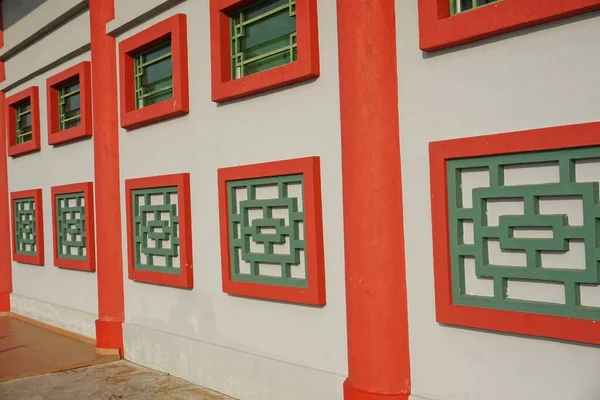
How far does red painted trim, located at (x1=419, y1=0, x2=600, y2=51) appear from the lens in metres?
3.75

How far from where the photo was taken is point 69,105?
987cm

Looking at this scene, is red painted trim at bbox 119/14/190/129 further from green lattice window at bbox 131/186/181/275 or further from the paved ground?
the paved ground

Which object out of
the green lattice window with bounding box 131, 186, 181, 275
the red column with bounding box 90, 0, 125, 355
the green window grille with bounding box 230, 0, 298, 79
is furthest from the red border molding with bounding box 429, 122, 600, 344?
the red column with bounding box 90, 0, 125, 355

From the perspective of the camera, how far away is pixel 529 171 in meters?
3.98

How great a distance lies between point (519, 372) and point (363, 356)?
1.07 metres

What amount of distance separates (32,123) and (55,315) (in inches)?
116

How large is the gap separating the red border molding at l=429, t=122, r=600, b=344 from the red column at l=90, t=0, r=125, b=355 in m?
4.74

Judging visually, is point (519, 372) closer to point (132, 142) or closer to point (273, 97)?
point (273, 97)

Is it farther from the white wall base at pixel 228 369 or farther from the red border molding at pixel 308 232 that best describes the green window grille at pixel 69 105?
the red border molding at pixel 308 232

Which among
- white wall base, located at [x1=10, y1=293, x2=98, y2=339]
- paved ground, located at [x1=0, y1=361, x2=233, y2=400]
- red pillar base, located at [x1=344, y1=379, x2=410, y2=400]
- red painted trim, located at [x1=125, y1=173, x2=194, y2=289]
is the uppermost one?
red painted trim, located at [x1=125, y1=173, x2=194, y2=289]

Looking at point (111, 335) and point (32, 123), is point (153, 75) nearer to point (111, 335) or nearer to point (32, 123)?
point (111, 335)

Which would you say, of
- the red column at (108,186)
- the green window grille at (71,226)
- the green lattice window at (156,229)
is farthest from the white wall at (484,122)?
the green window grille at (71,226)

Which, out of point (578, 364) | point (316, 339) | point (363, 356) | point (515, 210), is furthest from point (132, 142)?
point (578, 364)

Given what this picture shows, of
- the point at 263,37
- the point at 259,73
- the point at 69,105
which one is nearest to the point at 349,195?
the point at 259,73
